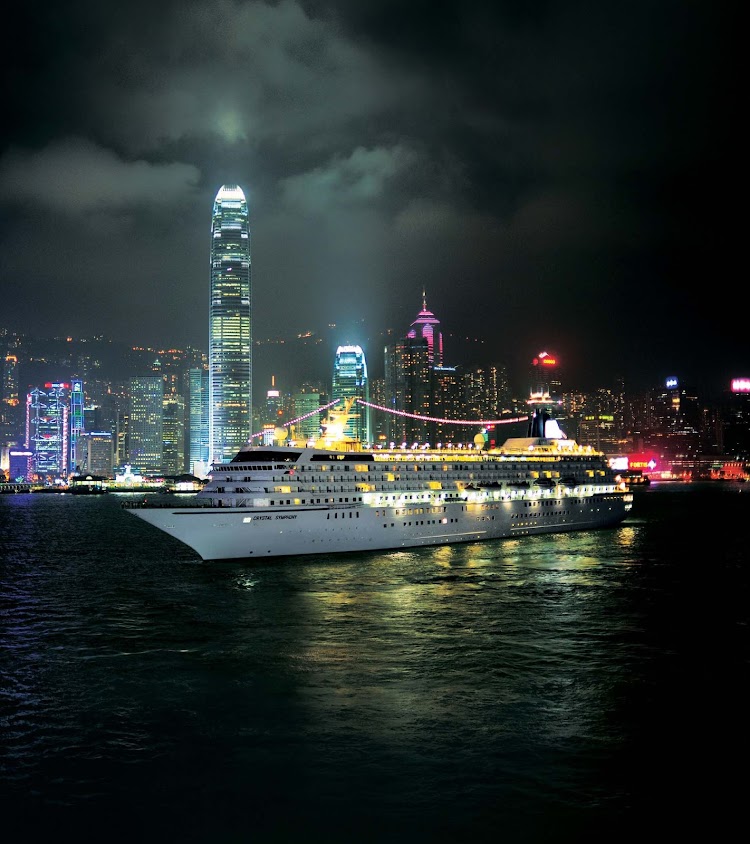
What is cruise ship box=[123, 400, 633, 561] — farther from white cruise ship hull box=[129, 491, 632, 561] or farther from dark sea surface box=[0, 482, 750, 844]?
dark sea surface box=[0, 482, 750, 844]

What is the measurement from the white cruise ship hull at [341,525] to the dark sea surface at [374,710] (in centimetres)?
391

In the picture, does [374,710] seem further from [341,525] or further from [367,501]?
[367,501]

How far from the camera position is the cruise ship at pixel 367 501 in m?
40.9

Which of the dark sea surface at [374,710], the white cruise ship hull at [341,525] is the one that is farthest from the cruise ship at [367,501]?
the dark sea surface at [374,710]

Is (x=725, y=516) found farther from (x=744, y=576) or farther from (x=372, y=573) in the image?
(x=372, y=573)

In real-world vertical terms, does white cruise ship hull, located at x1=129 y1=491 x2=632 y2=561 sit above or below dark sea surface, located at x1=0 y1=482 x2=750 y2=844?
above

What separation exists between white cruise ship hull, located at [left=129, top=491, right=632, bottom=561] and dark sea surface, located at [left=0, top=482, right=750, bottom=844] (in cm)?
391

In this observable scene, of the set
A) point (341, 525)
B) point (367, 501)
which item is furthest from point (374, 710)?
point (367, 501)

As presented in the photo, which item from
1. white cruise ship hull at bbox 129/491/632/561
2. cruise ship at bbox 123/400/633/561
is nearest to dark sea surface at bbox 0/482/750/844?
white cruise ship hull at bbox 129/491/632/561

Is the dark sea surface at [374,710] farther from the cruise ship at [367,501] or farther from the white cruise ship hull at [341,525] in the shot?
the cruise ship at [367,501]

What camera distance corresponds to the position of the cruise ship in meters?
40.9

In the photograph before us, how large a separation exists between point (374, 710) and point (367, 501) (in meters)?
28.0

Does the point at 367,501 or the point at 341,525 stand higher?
the point at 367,501

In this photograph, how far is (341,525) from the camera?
1719 inches
